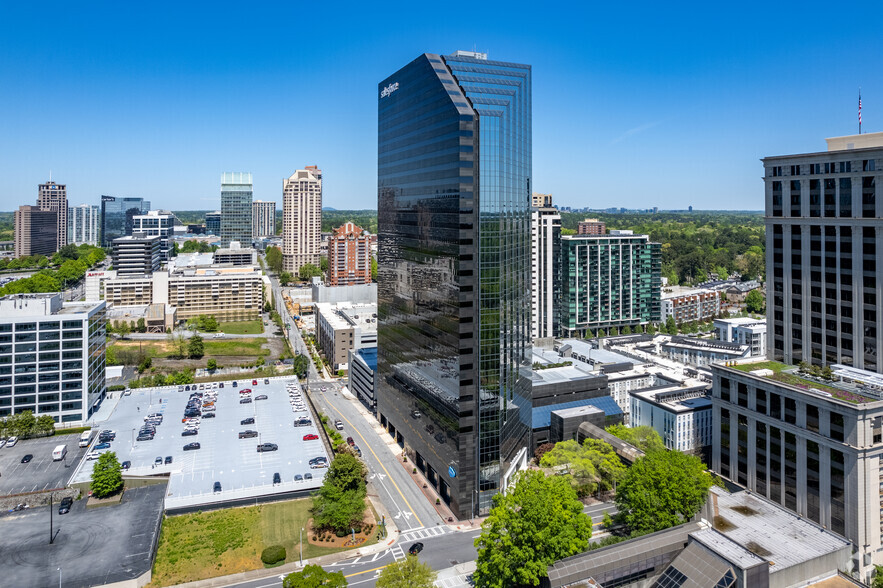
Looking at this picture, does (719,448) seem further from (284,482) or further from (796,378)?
(284,482)

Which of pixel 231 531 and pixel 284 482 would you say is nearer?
pixel 231 531

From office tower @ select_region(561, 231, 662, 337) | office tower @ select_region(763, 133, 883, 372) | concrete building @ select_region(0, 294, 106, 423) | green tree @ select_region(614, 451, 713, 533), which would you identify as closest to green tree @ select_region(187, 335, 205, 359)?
concrete building @ select_region(0, 294, 106, 423)

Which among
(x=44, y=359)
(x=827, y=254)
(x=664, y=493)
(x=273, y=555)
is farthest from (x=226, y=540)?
(x=827, y=254)

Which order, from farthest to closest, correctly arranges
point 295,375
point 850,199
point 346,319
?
point 346,319, point 295,375, point 850,199

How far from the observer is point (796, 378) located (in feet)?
210

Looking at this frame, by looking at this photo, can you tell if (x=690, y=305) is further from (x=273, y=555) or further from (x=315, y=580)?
(x=315, y=580)

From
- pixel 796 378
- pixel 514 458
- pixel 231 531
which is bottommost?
pixel 231 531

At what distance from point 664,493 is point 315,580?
1313 inches

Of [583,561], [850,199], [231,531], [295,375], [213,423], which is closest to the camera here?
[583,561]

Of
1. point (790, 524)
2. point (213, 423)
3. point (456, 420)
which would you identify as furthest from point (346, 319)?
point (790, 524)

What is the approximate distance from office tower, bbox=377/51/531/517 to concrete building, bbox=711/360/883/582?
24644 mm

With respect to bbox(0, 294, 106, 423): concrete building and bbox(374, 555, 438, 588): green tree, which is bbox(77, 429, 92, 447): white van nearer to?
bbox(0, 294, 106, 423): concrete building

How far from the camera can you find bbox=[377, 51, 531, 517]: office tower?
2488 inches

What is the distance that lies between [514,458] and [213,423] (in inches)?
1996
